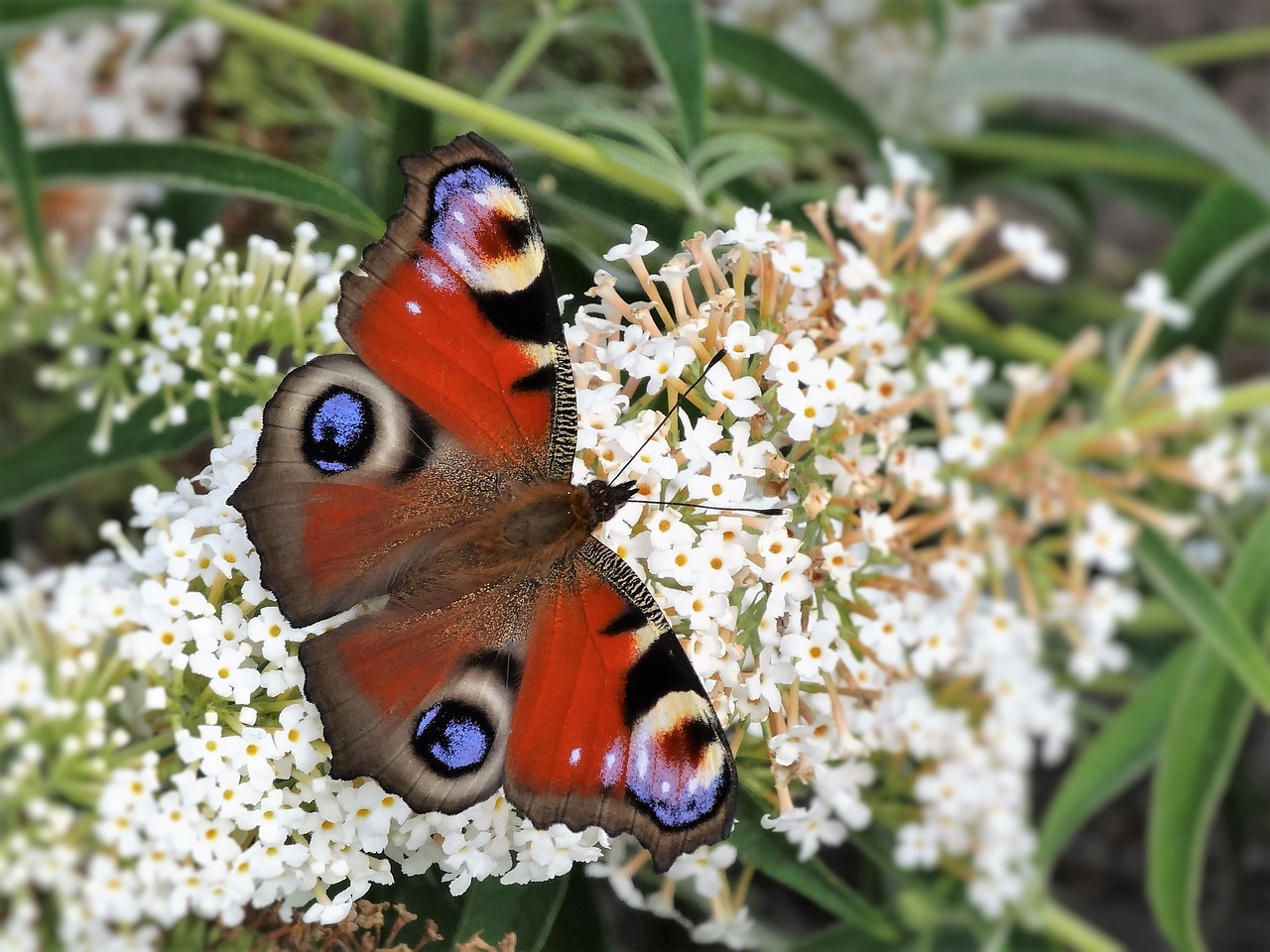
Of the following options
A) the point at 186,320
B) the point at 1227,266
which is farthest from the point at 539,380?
the point at 1227,266

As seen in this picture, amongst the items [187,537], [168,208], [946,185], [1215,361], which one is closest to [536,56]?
[168,208]

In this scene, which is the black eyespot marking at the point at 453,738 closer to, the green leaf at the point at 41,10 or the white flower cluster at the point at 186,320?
the white flower cluster at the point at 186,320

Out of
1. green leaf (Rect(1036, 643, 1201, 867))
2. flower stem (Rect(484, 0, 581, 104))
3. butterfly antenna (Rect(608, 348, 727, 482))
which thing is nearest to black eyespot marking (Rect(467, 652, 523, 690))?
butterfly antenna (Rect(608, 348, 727, 482))

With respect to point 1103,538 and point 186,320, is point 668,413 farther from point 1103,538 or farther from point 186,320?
point 1103,538

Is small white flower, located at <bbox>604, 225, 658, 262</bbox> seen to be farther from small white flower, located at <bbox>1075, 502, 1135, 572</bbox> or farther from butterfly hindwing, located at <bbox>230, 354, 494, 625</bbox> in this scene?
small white flower, located at <bbox>1075, 502, 1135, 572</bbox>

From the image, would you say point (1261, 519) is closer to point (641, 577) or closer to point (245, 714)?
point (641, 577)
